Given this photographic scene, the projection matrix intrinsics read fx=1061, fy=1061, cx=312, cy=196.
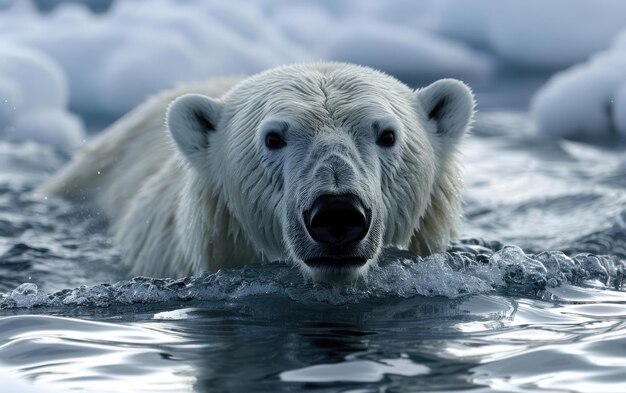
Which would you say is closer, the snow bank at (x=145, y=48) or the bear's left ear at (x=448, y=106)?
the bear's left ear at (x=448, y=106)

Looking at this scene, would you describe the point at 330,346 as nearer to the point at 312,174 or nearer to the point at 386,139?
the point at 312,174

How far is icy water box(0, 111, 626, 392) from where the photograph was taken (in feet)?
9.00

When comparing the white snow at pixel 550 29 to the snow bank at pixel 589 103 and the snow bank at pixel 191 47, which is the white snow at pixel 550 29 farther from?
the snow bank at pixel 589 103

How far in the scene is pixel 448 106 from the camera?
4047mm

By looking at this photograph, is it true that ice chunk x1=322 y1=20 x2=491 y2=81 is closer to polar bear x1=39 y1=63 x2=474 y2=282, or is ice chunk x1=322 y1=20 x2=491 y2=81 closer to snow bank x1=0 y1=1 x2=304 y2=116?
snow bank x1=0 y1=1 x2=304 y2=116

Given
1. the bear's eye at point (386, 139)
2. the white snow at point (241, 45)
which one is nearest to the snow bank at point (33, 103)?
the white snow at point (241, 45)

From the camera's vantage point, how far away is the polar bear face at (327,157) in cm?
323

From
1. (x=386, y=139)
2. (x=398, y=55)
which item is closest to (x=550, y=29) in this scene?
(x=398, y=55)

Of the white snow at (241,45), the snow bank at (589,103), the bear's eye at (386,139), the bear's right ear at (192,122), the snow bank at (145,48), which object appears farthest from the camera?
the snow bank at (145,48)

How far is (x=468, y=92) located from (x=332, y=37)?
280 inches

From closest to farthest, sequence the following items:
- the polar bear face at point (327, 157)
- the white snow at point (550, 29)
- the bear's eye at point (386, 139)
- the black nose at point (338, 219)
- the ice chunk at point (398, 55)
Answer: the black nose at point (338, 219) → the polar bear face at point (327, 157) → the bear's eye at point (386, 139) → the white snow at point (550, 29) → the ice chunk at point (398, 55)

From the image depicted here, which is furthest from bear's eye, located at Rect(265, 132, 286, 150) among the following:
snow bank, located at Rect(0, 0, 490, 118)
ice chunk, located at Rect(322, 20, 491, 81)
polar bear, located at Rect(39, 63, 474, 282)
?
ice chunk, located at Rect(322, 20, 491, 81)

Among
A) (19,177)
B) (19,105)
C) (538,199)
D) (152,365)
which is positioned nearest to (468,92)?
(152,365)

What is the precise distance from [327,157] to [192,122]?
842 millimetres
